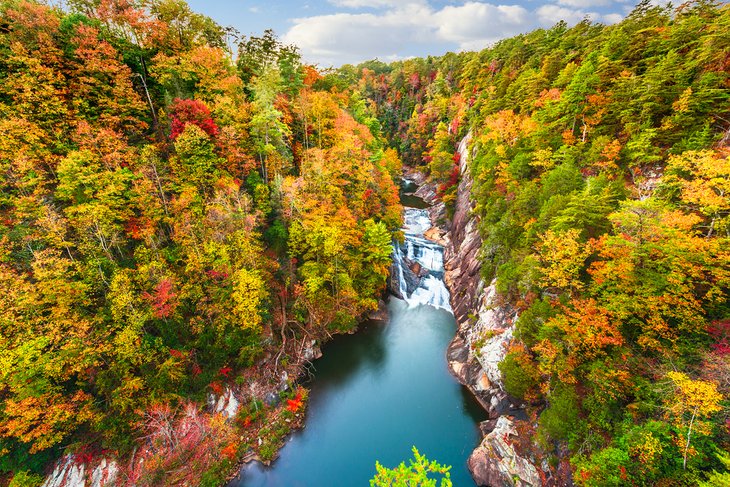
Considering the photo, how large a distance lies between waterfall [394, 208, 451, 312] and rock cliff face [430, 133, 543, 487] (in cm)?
101

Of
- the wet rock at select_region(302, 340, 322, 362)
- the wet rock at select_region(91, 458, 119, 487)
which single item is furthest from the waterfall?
the wet rock at select_region(91, 458, 119, 487)

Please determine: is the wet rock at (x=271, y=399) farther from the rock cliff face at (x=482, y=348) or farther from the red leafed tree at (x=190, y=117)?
the red leafed tree at (x=190, y=117)

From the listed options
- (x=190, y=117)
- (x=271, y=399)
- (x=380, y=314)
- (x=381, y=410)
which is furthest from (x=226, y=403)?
(x=190, y=117)

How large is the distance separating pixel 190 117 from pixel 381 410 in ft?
89.5

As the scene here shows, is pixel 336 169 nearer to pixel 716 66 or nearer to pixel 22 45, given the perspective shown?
pixel 22 45

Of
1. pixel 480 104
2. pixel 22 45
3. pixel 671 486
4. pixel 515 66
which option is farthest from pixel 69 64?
pixel 515 66

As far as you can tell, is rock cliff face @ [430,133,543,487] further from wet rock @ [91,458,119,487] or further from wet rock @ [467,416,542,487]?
wet rock @ [91,458,119,487]

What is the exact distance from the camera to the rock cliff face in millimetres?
16259

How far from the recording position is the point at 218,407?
18734 mm

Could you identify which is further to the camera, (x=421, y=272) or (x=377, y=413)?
(x=421, y=272)

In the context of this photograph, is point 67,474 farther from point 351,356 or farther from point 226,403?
point 351,356

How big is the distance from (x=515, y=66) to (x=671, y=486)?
50835 millimetres

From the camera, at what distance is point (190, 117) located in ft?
73.8

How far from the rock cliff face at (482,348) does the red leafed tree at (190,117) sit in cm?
2713
